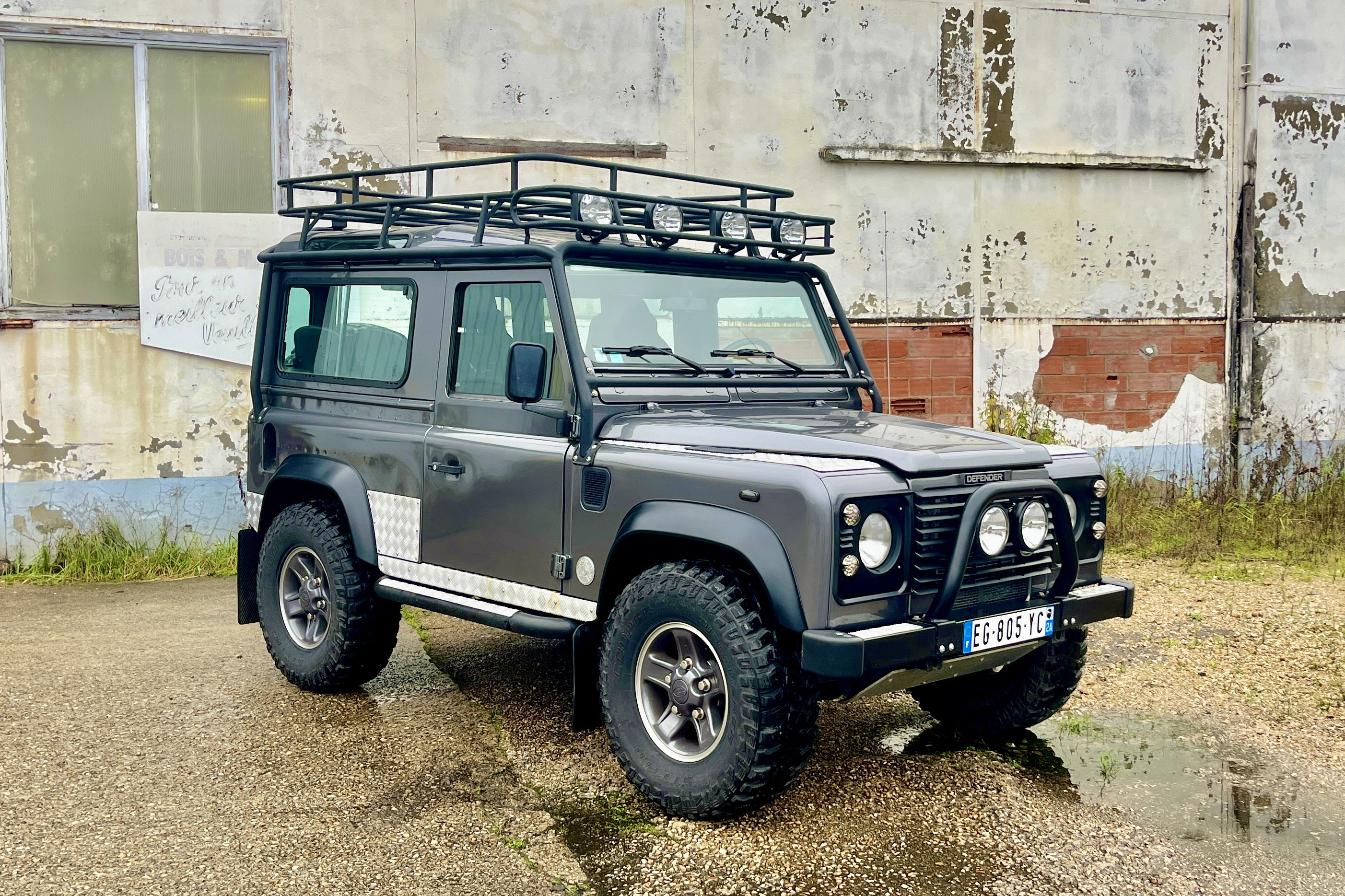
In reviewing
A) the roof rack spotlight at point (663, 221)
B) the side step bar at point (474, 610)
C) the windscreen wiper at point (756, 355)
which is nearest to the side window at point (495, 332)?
the roof rack spotlight at point (663, 221)

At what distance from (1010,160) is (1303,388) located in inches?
139

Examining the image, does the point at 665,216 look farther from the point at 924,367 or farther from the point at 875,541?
the point at 924,367

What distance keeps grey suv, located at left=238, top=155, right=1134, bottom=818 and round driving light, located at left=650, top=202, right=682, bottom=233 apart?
1cm

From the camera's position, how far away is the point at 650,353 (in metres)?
4.87

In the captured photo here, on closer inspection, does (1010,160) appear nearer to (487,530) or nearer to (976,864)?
(487,530)

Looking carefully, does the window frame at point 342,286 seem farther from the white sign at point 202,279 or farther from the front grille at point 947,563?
the white sign at point 202,279

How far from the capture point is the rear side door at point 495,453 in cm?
473

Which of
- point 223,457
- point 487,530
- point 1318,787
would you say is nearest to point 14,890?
point 487,530

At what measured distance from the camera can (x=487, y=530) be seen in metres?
4.93

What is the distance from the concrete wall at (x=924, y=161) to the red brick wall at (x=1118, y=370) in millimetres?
23

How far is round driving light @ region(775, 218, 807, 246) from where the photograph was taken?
5.41 m

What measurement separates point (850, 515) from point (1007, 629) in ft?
2.56

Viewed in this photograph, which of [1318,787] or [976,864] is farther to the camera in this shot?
[1318,787]

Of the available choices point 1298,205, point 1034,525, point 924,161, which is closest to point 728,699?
point 1034,525
